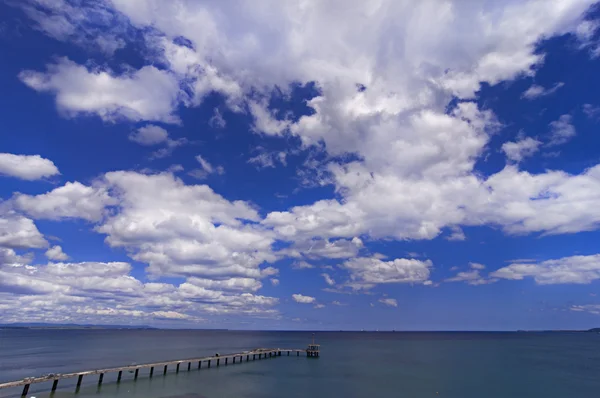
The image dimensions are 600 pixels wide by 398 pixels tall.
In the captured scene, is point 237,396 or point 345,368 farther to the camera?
point 345,368

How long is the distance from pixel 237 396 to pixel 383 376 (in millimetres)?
30496

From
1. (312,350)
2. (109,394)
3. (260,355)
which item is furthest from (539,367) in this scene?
(109,394)

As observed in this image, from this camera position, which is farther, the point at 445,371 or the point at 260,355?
the point at 260,355

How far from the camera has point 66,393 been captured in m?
50.9

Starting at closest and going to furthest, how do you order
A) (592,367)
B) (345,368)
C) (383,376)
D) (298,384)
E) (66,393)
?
(66,393), (298,384), (383,376), (345,368), (592,367)

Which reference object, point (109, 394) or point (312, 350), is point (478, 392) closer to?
point (109, 394)

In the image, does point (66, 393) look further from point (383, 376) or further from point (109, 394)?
point (383, 376)

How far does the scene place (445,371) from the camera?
77000 millimetres

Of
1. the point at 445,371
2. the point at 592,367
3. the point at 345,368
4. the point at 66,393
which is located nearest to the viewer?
the point at 66,393

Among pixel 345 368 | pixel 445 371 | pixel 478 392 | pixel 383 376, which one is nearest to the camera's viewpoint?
pixel 478 392

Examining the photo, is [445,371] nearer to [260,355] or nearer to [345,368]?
[345,368]

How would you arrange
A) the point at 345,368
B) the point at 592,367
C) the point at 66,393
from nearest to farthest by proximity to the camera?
the point at 66,393 → the point at 345,368 → the point at 592,367

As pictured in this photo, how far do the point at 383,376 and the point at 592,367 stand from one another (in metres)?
57.7

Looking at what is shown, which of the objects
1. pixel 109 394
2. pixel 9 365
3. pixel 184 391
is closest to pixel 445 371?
pixel 184 391
